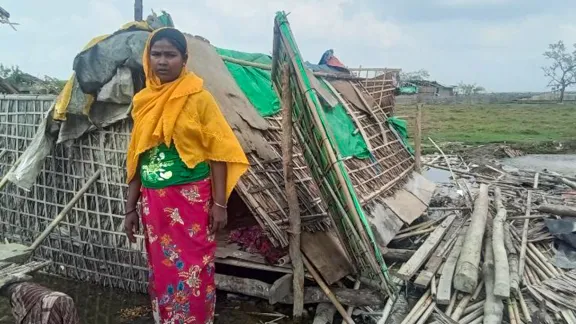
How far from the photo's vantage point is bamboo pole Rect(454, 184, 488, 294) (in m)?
4.05

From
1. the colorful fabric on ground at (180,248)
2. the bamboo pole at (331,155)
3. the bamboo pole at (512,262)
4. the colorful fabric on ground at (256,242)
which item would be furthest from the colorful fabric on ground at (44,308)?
the bamboo pole at (512,262)

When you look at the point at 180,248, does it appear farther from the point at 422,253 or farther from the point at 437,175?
the point at 437,175

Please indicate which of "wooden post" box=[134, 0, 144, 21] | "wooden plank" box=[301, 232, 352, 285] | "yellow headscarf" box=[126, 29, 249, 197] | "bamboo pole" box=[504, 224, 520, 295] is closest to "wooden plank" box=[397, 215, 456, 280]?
"wooden plank" box=[301, 232, 352, 285]

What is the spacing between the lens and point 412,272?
14.0 ft

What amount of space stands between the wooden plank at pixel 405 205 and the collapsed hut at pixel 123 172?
342mm

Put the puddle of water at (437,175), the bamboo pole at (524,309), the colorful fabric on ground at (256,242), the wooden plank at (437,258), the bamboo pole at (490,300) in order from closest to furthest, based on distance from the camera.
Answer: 1. the bamboo pole at (490,300)
2. the bamboo pole at (524,309)
3. the colorful fabric on ground at (256,242)
4. the wooden plank at (437,258)
5. the puddle of water at (437,175)

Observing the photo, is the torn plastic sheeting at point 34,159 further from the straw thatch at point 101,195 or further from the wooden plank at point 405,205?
the wooden plank at point 405,205

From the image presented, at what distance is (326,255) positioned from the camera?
410 centimetres

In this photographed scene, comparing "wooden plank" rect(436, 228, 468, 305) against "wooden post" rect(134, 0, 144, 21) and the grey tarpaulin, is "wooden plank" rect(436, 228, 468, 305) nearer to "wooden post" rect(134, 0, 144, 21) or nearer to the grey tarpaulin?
the grey tarpaulin

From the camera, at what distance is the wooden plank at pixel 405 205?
5.82m

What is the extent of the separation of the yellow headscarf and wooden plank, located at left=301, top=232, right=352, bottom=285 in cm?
155

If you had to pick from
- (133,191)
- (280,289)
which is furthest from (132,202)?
(280,289)

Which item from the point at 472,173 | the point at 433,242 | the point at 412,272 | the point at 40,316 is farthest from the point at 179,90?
the point at 472,173

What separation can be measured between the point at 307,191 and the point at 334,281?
97 cm
